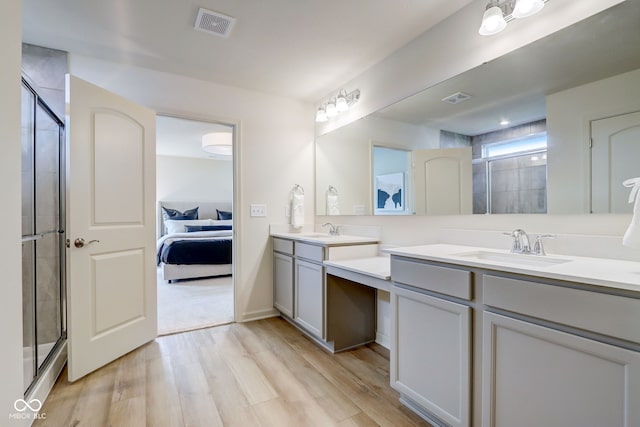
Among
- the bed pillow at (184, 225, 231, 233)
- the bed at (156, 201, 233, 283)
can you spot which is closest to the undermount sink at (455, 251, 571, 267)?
the bed at (156, 201, 233, 283)

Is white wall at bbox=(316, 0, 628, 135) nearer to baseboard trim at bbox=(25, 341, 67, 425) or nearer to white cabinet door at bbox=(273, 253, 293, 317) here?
white cabinet door at bbox=(273, 253, 293, 317)

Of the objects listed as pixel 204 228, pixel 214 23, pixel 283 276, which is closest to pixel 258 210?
pixel 283 276

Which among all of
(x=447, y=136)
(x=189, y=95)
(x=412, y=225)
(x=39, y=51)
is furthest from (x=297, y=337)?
(x=39, y=51)

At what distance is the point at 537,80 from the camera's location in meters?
1.54

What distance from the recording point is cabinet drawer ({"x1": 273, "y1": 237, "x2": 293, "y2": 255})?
9.28 feet

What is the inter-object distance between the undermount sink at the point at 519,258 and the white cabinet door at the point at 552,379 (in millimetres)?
421

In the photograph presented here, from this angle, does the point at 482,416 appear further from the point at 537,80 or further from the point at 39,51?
the point at 39,51

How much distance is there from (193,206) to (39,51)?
4.51 meters

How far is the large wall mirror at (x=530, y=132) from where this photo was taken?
4.24ft

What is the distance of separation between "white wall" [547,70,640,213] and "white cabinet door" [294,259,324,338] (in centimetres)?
157

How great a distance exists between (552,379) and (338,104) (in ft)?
7.95

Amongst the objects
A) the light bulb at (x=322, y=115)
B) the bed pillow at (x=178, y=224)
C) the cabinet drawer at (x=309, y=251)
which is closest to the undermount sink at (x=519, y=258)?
the cabinet drawer at (x=309, y=251)

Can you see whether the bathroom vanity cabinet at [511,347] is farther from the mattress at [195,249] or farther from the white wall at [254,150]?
the mattress at [195,249]

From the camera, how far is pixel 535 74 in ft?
5.06
